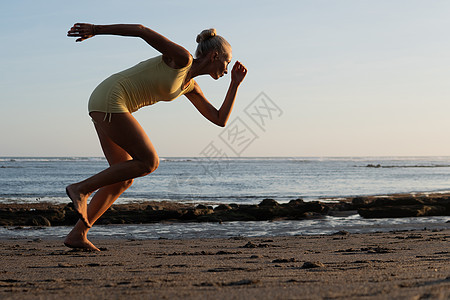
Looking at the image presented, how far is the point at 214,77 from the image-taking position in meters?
4.19

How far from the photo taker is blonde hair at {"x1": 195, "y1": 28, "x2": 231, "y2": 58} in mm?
4074

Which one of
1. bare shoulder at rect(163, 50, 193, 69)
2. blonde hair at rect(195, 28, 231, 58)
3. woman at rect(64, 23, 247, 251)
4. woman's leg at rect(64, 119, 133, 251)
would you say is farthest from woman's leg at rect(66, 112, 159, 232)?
blonde hair at rect(195, 28, 231, 58)

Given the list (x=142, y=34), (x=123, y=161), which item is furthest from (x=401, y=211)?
(x=142, y=34)

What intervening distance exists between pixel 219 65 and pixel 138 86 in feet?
2.17

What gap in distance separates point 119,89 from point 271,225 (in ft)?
19.9

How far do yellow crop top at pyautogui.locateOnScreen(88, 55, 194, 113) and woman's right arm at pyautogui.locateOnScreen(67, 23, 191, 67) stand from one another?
111 mm

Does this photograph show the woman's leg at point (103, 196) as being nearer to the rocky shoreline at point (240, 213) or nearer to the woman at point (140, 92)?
the woman at point (140, 92)

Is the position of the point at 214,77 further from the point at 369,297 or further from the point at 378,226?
the point at 378,226

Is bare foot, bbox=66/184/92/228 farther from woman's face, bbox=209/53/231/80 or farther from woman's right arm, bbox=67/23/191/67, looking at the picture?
woman's face, bbox=209/53/231/80

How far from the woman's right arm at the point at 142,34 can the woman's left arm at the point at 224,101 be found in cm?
69

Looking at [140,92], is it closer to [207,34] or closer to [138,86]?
[138,86]

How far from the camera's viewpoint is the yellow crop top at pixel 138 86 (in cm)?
390

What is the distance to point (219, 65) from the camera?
162 inches

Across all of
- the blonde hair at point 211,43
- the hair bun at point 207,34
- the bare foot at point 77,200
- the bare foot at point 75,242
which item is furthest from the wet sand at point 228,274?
the hair bun at point 207,34
